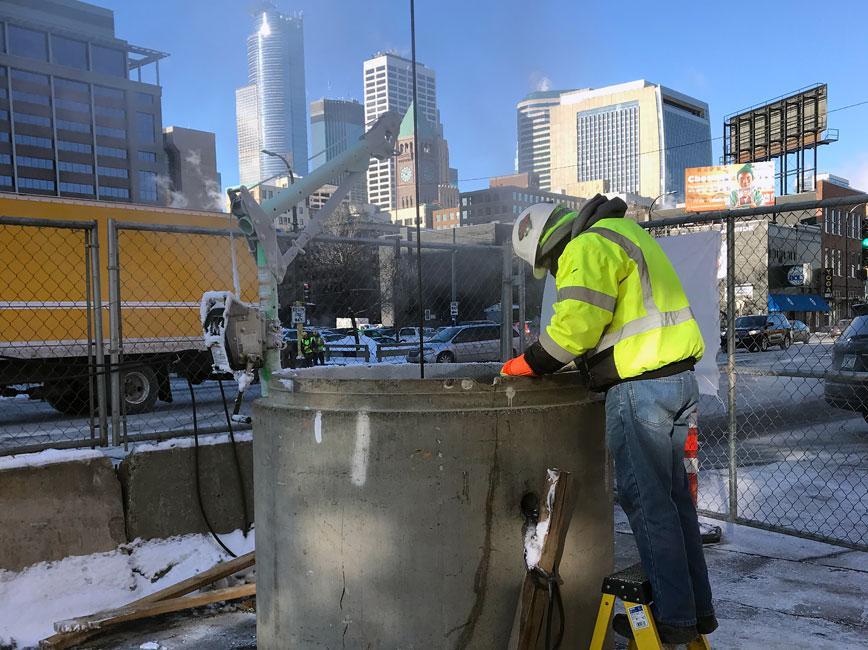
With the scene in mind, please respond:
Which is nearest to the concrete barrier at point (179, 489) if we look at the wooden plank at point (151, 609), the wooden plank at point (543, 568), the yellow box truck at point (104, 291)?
the wooden plank at point (151, 609)

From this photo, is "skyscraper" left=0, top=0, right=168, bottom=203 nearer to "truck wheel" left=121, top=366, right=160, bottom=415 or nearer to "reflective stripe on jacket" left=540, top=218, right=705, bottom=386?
"truck wheel" left=121, top=366, right=160, bottom=415

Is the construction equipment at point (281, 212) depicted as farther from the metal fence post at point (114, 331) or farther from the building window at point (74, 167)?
the building window at point (74, 167)

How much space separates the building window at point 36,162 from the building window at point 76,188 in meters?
1.43

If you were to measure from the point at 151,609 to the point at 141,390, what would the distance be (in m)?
8.16

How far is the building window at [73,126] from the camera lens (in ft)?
137

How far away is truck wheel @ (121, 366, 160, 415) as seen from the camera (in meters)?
10.8

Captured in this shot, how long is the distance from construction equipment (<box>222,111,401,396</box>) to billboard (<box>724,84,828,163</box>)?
2613 inches

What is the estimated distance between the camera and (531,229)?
2691mm

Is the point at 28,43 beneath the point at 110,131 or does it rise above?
above

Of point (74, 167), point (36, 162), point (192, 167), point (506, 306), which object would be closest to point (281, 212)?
point (506, 306)

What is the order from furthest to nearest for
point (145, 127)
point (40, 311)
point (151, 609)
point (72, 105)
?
point (145, 127) < point (72, 105) < point (40, 311) < point (151, 609)

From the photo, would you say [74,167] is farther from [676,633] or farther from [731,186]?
[731,186]

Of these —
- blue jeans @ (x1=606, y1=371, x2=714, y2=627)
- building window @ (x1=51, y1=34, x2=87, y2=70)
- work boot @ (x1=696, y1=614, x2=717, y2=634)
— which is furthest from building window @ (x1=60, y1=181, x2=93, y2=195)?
work boot @ (x1=696, y1=614, x2=717, y2=634)

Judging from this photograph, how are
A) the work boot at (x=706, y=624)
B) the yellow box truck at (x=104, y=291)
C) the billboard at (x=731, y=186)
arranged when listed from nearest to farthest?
the work boot at (x=706, y=624), the yellow box truck at (x=104, y=291), the billboard at (x=731, y=186)
